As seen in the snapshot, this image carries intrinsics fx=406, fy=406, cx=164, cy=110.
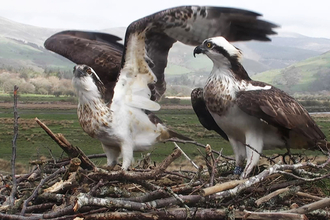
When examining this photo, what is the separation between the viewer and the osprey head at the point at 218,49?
372 centimetres

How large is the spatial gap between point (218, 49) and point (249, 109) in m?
0.63

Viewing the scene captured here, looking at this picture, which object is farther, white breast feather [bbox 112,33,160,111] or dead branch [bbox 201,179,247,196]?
white breast feather [bbox 112,33,160,111]

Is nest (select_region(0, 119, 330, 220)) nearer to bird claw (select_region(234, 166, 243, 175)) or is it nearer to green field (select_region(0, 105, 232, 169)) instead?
bird claw (select_region(234, 166, 243, 175))

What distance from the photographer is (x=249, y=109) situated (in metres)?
3.55

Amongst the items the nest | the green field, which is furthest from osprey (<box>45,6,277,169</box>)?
the green field

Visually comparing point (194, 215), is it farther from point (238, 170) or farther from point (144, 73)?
point (144, 73)

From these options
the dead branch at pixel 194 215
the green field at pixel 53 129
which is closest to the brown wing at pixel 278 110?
the dead branch at pixel 194 215

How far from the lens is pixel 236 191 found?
115 inches

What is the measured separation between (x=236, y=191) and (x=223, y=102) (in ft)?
3.37

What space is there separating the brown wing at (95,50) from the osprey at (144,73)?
0.32 meters

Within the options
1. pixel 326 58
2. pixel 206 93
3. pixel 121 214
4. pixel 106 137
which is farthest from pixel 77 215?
pixel 326 58

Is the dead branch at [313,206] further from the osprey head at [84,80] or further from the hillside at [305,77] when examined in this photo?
the hillside at [305,77]

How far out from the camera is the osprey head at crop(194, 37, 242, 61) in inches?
147

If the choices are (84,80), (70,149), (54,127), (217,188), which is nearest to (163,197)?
(217,188)
